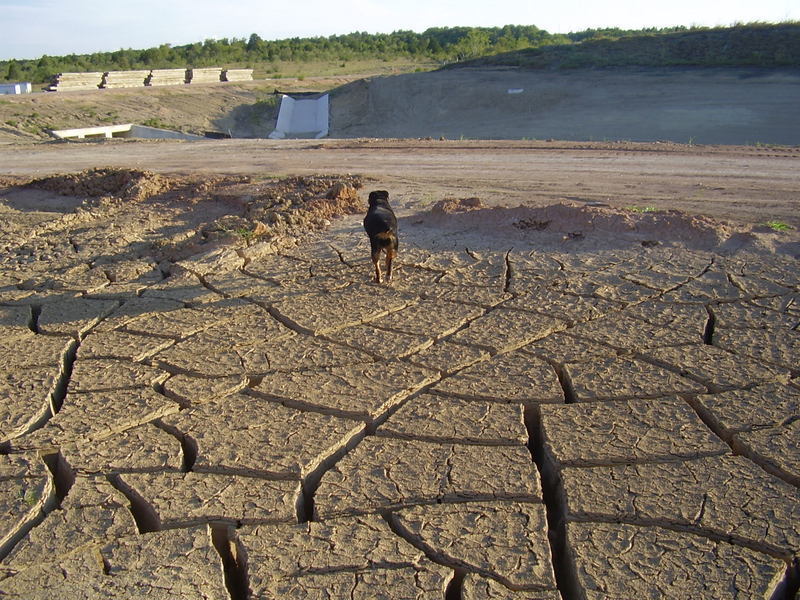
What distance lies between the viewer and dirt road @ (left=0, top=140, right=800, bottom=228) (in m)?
8.36

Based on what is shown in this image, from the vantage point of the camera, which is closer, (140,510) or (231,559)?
(231,559)

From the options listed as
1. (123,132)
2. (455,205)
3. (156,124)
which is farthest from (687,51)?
(455,205)

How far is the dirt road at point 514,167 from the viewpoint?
27.4 ft

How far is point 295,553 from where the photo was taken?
113 inches

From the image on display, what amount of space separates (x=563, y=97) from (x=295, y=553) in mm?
21724

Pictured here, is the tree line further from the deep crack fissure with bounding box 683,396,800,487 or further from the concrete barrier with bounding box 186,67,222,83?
the deep crack fissure with bounding box 683,396,800,487

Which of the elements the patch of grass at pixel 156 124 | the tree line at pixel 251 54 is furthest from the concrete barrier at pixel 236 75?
the patch of grass at pixel 156 124

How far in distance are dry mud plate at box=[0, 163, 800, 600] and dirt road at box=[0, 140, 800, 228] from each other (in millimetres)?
1649

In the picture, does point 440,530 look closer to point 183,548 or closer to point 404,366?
point 183,548

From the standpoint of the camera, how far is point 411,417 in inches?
151

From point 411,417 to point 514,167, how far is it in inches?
305

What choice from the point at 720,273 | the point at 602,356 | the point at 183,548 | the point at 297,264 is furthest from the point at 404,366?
the point at 720,273

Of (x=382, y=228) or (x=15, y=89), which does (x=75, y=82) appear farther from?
(x=382, y=228)

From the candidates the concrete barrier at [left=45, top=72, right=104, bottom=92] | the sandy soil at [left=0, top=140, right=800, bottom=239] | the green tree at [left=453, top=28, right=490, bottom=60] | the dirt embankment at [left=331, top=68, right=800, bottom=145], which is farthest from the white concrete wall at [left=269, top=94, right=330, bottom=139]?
the green tree at [left=453, top=28, right=490, bottom=60]
